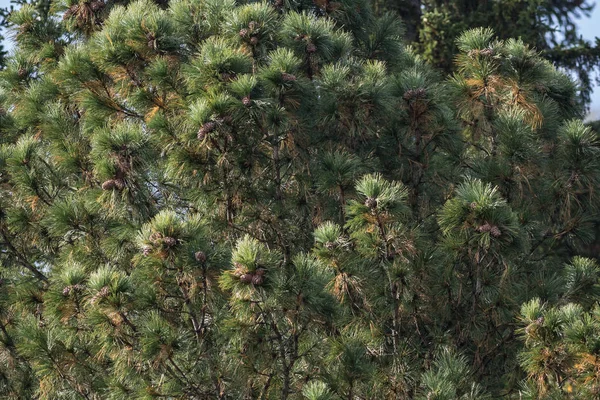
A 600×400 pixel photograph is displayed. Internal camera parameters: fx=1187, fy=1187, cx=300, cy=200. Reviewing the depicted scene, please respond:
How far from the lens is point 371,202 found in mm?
7023

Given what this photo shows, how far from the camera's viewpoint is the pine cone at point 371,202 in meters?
7.02

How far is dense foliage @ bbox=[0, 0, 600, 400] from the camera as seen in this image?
703cm

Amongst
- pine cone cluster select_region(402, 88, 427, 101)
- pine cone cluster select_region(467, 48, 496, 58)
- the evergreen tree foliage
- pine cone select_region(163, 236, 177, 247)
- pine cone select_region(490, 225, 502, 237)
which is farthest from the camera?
the evergreen tree foliage

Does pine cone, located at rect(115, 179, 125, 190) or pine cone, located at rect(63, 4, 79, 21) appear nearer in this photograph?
pine cone, located at rect(115, 179, 125, 190)

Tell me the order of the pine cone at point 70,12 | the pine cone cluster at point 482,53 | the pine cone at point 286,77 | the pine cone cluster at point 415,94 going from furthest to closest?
the pine cone at point 70,12
the pine cone cluster at point 482,53
the pine cone cluster at point 415,94
the pine cone at point 286,77

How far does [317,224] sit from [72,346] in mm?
1858

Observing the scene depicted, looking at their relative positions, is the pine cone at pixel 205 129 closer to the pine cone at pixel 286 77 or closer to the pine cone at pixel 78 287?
the pine cone at pixel 286 77

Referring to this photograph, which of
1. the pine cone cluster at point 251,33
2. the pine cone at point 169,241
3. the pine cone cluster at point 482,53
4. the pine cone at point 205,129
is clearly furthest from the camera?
the pine cone cluster at point 482,53

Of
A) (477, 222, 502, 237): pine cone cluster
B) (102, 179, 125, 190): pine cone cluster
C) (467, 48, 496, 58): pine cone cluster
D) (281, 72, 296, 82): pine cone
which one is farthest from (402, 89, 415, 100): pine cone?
(102, 179, 125, 190): pine cone cluster

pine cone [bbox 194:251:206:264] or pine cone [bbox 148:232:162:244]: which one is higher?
pine cone [bbox 148:232:162:244]

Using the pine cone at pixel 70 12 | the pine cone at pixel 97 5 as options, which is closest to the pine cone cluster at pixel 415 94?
the pine cone at pixel 97 5

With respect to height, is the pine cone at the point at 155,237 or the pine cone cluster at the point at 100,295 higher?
the pine cone at the point at 155,237

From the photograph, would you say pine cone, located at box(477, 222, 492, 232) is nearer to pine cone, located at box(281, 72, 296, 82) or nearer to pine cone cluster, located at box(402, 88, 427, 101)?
pine cone cluster, located at box(402, 88, 427, 101)

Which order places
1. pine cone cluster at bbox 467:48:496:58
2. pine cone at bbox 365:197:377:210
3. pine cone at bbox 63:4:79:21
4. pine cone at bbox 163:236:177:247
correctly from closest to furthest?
pine cone at bbox 163:236:177:247 < pine cone at bbox 365:197:377:210 < pine cone cluster at bbox 467:48:496:58 < pine cone at bbox 63:4:79:21
